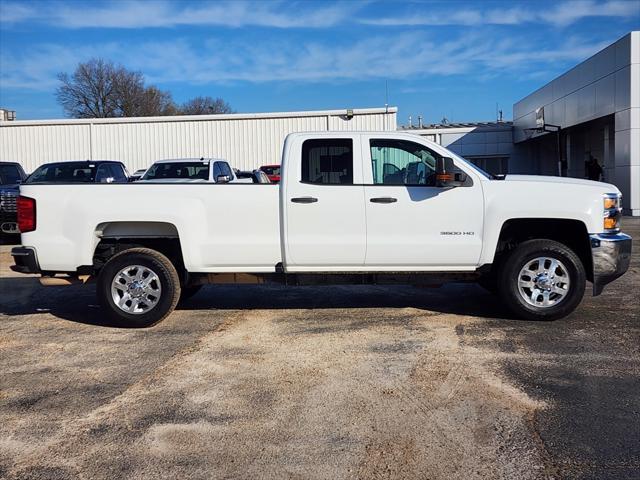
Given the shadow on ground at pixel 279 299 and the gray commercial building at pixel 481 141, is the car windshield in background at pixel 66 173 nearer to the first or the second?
the shadow on ground at pixel 279 299

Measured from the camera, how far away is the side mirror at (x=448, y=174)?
253 inches

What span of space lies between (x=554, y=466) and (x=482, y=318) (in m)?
3.58

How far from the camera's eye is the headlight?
6.59 m

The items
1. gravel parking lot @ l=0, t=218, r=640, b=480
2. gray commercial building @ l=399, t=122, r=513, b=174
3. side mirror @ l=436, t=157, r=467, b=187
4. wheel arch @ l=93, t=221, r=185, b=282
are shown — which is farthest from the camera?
gray commercial building @ l=399, t=122, r=513, b=174

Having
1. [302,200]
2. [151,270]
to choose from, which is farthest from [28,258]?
[302,200]

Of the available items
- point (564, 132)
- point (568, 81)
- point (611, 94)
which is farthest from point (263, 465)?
point (564, 132)

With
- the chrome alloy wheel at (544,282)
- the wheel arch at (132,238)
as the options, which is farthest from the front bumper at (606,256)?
the wheel arch at (132,238)

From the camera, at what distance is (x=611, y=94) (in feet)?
71.0

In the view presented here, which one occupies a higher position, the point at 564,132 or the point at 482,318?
the point at 564,132

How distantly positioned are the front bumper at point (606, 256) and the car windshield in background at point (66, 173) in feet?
39.5

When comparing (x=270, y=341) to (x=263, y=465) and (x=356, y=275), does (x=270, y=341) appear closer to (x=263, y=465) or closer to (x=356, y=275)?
(x=356, y=275)

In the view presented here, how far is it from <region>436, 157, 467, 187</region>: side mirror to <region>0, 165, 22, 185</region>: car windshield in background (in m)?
13.6

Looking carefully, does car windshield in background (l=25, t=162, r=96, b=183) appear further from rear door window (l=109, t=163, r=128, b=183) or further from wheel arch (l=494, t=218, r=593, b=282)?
wheel arch (l=494, t=218, r=593, b=282)

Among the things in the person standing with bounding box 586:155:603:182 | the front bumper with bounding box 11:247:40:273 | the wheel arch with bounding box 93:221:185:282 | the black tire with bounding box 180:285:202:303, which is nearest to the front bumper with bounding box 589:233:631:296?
the wheel arch with bounding box 93:221:185:282
